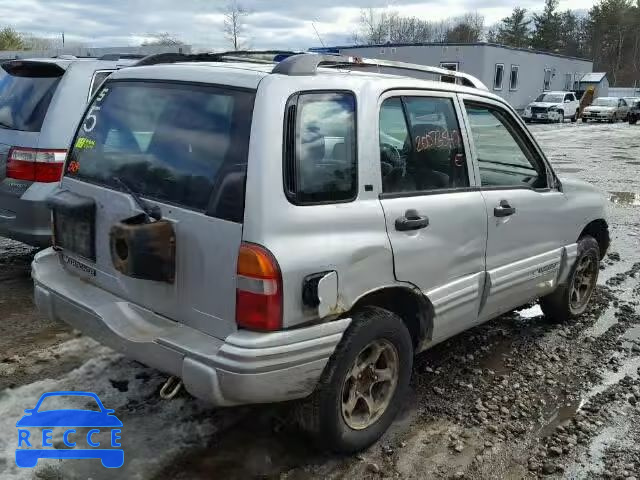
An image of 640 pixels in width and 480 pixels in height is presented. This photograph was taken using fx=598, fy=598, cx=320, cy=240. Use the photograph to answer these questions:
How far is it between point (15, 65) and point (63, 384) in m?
3.06

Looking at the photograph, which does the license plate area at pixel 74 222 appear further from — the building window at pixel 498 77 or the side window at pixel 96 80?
the building window at pixel 498 77

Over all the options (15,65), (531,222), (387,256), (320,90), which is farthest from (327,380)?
(15,65)

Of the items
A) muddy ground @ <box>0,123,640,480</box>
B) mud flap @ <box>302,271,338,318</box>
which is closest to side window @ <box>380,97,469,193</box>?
mud flap @ <box>302,271,338,318</box>

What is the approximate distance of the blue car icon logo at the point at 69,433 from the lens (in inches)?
116

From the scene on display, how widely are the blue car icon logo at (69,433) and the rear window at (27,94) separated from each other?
2.53 m

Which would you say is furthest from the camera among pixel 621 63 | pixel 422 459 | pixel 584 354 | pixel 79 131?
pixel 621 63

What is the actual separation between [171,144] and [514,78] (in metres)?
39.1

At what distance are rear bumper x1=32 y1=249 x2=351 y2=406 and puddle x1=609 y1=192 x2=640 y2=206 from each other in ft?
31.5

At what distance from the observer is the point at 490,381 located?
3953 millimetres

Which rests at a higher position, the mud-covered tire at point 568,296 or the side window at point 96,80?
the side window at point 96,80

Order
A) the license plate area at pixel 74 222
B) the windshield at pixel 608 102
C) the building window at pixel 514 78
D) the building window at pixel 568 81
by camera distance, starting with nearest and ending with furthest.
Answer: the license plate area at pixel 74 222 → the windshield at pixel 608 102 → the building window at pixel 514 78 → the building window at pixel 568 81

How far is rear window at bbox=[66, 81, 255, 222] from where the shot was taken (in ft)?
8.59

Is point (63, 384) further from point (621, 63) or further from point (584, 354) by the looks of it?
point (621, 63)

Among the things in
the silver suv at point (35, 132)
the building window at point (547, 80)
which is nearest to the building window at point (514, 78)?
the building window at point (547, 80)
